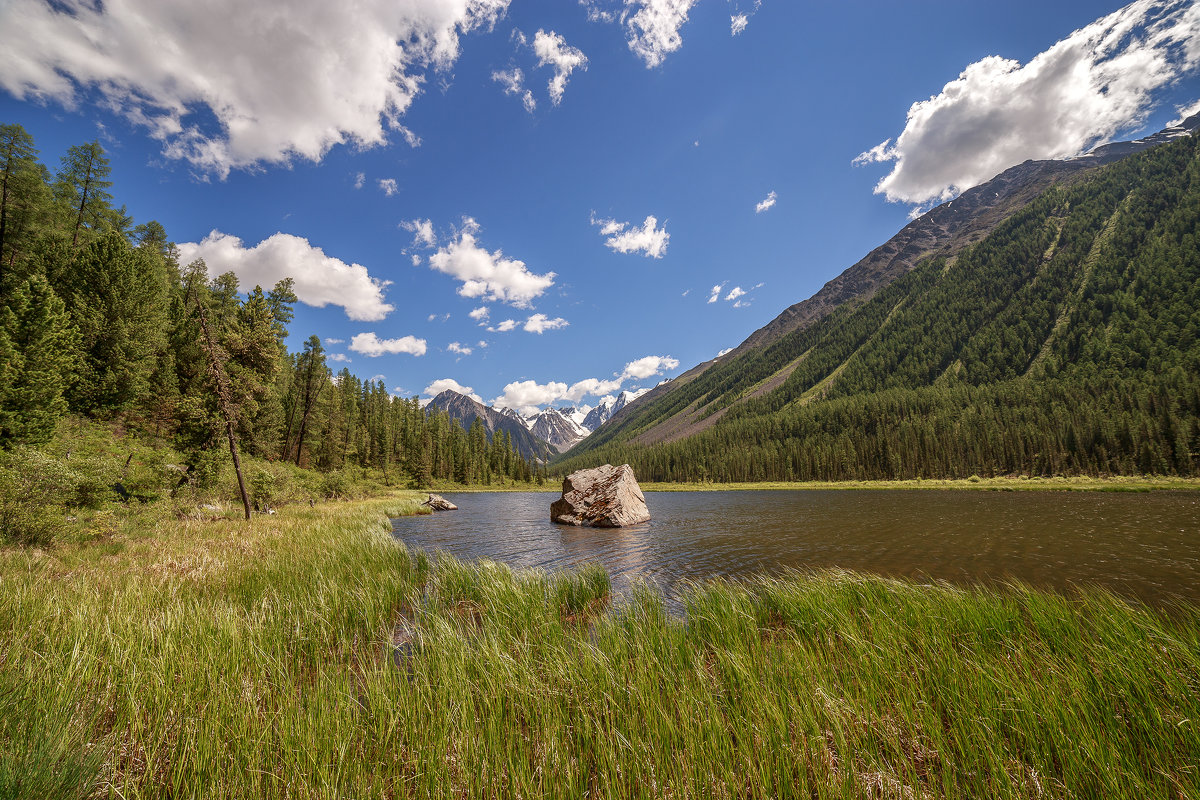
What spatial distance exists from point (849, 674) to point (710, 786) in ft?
10.2

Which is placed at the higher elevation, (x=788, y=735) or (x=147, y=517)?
(x=147, y=517)

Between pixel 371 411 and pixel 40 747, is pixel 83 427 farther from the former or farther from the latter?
pixel 371 411

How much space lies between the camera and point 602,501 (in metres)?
29.7

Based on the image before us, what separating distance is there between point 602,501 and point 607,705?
2575cm

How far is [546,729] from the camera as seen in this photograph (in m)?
3.89

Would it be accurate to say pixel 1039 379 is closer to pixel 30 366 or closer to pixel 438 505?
pixel 438 505

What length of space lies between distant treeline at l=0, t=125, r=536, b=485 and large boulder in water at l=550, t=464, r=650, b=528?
21282 millimetres

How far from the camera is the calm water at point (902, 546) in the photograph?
13.0 m

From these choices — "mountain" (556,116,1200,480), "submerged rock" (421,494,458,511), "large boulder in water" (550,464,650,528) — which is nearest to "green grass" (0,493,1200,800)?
"large boulder in water" (550,464,650,528)

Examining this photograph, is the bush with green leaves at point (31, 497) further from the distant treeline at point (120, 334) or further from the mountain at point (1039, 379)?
the mountain at point (1039, 379)

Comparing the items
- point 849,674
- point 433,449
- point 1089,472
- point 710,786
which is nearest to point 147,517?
point 710,786

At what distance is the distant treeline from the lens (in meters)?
20.0

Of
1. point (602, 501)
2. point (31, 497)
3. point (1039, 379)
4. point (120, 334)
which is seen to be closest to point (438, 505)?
point (602, 501)

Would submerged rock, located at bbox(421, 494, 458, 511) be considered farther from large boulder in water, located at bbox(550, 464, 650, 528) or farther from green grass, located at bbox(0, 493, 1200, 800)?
green grass, located at bbox(0, 493, 1200, 800)
